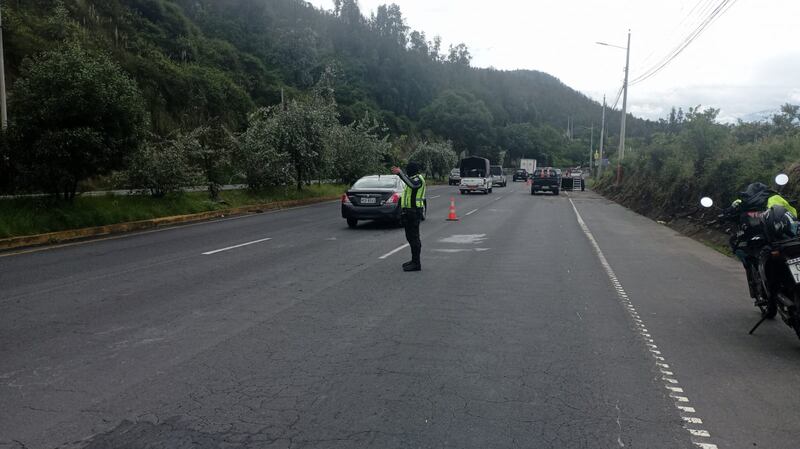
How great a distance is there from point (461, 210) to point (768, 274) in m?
18.4

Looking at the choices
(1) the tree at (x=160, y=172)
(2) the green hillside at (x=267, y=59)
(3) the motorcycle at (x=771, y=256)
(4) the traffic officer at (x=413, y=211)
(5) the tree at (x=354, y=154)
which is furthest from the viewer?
(2) the green hillside at (x=267, y=59)

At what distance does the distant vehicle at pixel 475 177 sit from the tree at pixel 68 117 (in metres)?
27.4

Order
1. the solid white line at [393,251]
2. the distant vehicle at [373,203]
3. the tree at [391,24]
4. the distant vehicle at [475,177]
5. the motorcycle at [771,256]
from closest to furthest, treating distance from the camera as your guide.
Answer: the motorcycle at [771,256] → the solid white line at [393,251] → the distant vehicle at [373,203] → the distant vehicle at [475,177] → the tree at [391,24]

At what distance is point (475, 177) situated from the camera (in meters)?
40.4

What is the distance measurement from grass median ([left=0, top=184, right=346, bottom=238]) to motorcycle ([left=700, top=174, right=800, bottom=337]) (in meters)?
13.5

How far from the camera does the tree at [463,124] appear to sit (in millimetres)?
94625

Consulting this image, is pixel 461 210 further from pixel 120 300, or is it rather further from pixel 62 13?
pixel 62 13

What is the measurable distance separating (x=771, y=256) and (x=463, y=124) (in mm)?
90780

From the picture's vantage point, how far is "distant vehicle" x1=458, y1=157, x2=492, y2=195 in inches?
1569

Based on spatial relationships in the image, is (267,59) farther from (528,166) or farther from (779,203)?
(779,203)

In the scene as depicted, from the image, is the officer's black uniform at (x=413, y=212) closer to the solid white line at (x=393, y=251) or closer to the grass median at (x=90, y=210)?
the solid white line at (x=393, y=251)

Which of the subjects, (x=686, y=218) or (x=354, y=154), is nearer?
(x=686, y=218)

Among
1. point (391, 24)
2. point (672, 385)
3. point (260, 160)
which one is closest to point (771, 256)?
point (672, 385)

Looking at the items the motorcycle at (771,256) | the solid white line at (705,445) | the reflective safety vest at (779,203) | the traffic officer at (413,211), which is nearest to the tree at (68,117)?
the traffic officer at (413,211)
